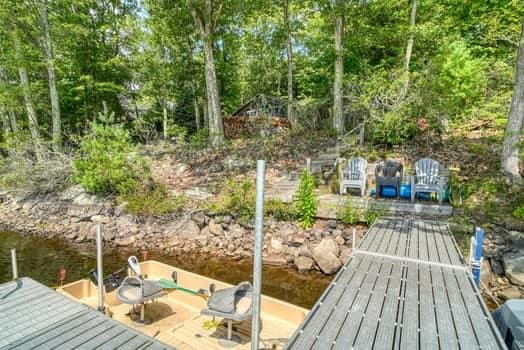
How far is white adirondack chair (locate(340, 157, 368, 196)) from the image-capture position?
7.88 meters

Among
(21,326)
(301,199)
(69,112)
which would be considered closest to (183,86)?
(69,112)

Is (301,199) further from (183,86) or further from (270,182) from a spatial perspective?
(183,86)

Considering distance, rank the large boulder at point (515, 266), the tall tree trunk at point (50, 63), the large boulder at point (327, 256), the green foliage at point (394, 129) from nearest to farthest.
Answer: the large boulder at point (515, 266), the large boulder at point (327, 256), the green foliage at point (394, 129), the tall tree trunk at point (50, 63)

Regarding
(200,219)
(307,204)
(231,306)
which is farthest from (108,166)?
(231,306)

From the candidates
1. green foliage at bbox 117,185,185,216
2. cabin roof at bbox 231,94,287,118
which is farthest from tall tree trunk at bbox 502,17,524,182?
cabin roof at bbox 231,94,287,118

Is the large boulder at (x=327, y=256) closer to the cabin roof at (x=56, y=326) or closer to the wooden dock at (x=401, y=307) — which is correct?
the wooden dock at (x=401, y=307)

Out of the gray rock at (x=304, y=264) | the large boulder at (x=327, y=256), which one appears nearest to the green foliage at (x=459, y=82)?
the large boulder at (x=327, y=256)

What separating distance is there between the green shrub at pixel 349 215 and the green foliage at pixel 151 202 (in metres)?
4.83

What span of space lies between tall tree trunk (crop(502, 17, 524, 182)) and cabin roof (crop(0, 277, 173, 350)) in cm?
818

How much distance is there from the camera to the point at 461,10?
7.84 meters

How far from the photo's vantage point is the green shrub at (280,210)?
25.3ft

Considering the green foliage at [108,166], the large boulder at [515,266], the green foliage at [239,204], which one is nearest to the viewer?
the large boulder at [515,266]

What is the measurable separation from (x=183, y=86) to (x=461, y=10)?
1451 cm

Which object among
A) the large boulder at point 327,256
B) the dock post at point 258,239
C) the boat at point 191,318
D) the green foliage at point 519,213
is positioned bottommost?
the boat at point 191,318
